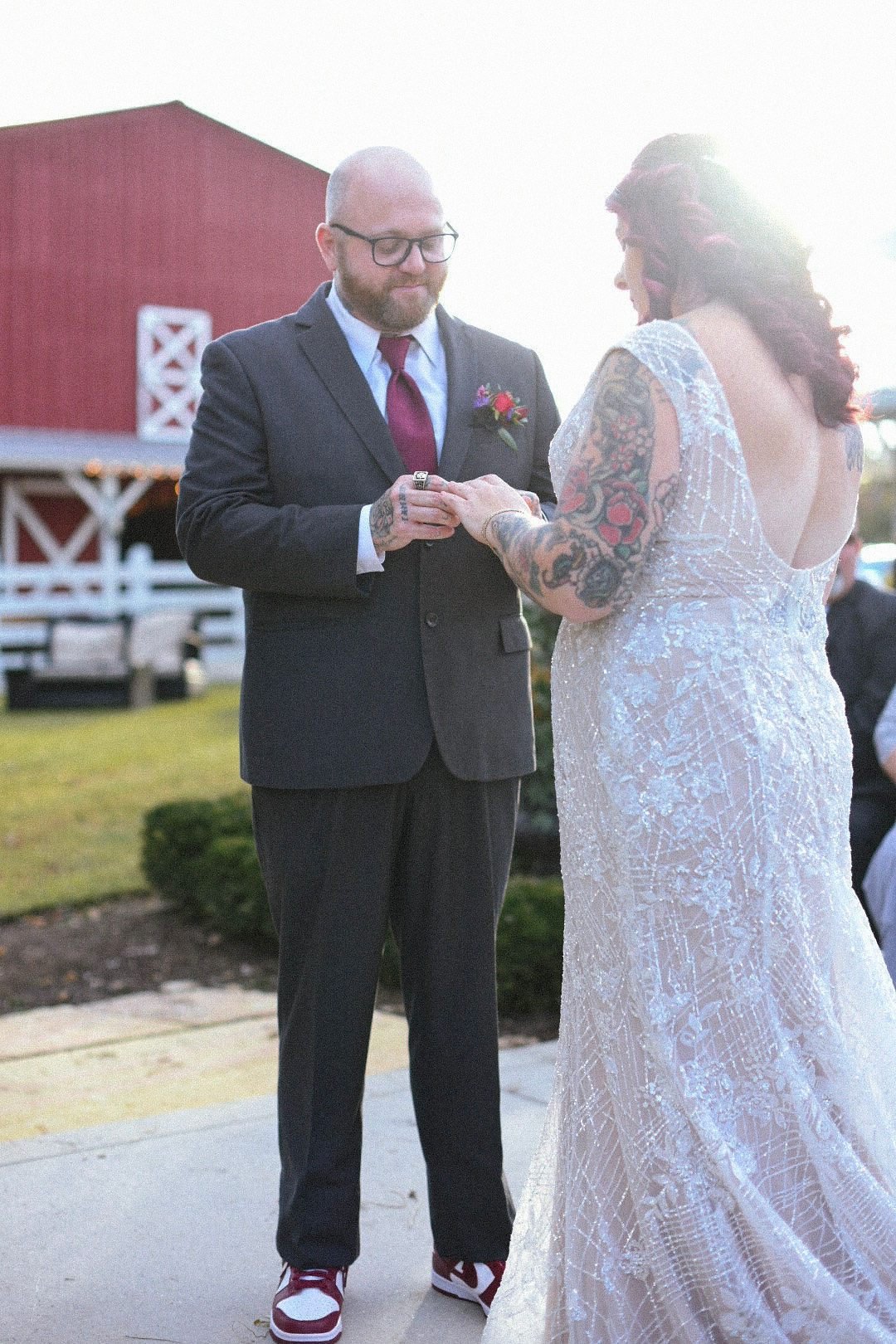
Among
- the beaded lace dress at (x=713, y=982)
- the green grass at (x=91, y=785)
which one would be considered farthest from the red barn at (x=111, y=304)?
the beaded lace dress at (x=713, y=982)

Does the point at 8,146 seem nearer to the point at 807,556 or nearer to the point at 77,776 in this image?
the point at 77,776

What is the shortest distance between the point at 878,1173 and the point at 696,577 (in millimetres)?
993

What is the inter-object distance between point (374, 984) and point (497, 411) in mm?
Result: 1180

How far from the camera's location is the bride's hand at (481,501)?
2.39m

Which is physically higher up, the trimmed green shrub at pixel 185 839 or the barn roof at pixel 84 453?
the barn roof at pixel 84 453

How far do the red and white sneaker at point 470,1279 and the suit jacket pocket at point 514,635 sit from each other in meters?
1.25

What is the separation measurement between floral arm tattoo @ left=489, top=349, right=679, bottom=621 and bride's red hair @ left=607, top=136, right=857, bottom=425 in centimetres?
21

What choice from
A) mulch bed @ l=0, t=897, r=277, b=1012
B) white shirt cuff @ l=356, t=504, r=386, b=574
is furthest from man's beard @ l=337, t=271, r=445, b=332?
mulch bed @ l=0, t=897, r=277, b=1012

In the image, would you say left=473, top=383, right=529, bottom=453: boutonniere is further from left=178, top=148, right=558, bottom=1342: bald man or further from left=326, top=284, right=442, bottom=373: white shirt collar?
left=326, top=284, right=442, bottom=373: white shirt collar

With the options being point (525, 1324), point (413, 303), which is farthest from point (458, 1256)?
point (413, 303)

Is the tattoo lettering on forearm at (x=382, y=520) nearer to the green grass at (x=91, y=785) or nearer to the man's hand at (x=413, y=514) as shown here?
the man's hand at (x=413, y=514)

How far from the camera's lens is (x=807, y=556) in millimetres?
2250

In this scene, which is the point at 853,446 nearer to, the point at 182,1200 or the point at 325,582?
the point at 325,582

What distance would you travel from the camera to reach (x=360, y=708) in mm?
2668
